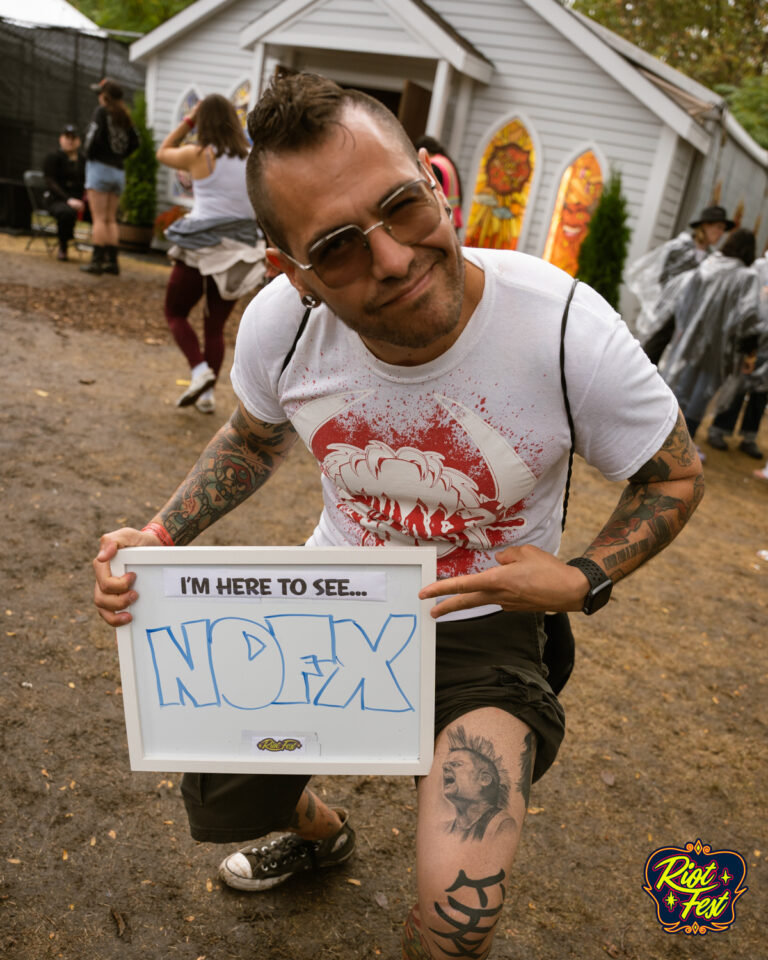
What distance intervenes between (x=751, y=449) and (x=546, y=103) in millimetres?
6740

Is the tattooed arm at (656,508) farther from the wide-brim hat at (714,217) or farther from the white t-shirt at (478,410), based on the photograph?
the wide-brim hat at (714,217)

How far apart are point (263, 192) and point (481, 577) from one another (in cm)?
92

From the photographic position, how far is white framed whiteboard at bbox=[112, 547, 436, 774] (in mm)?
1754

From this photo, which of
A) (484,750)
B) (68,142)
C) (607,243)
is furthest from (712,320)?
(68,142)

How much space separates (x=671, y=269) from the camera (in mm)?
8711

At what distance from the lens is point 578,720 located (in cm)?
370

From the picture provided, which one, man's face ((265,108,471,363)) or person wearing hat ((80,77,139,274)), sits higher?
man's face ((265,108,471,363))

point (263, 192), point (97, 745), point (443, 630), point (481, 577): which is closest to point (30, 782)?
point (97, 745)

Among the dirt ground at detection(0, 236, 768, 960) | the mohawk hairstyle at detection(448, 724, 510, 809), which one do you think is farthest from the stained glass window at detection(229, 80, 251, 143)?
the mohawk hairstyle at detection(448, 724, 510, 809)

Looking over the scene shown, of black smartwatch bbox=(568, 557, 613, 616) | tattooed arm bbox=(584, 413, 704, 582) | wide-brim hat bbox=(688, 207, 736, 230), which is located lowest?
black smartwatch bbox=(568, 557, 613, 616)

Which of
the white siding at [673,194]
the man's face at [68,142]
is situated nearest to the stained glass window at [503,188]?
the white siding at [673,194]

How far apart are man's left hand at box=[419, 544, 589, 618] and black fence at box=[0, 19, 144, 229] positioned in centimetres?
1612

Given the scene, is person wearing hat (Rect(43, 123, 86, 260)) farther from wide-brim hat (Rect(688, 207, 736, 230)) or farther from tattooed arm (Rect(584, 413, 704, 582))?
tattooed arm (Rect(584, 413, 704, 582))

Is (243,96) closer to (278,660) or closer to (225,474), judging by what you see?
(225,474)
